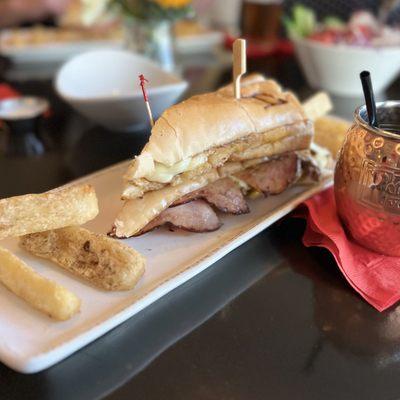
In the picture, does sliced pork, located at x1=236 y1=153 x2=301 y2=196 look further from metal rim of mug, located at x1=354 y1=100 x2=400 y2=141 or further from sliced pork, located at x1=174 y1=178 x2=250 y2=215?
metal rim of mug, located at x1=354 y1=100 x2=400 y2=141

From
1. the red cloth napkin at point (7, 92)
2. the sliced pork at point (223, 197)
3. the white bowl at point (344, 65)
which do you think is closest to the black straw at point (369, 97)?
the sliced pork at point (223, 197)

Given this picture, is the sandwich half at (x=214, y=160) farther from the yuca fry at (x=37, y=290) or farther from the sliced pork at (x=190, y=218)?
the yuca fry at (x=37, y=290)

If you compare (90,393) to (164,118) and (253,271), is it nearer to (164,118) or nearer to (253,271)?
(253,271)

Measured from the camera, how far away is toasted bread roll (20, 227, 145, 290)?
0.94 m

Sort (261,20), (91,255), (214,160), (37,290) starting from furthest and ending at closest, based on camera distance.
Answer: (261,20)
(214,160)
(91,255)
(37,290)

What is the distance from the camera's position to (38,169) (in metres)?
1.58

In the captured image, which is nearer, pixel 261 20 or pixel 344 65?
pixel 344 65

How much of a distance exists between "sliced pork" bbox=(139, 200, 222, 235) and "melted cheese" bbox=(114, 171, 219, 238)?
2 centimetres

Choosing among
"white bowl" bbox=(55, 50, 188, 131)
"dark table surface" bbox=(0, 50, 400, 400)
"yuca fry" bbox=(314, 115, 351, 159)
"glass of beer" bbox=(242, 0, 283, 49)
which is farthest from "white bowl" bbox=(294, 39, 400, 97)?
"dark table surface" bbox=(0, 50, 400, 400)

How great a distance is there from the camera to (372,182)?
1018mm

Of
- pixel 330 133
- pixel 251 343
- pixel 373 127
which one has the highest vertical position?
pixel 373 127

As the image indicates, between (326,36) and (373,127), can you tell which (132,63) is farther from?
(373,127)

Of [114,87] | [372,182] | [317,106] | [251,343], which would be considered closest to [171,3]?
[114,87]

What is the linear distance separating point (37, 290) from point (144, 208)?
0.33 meters
